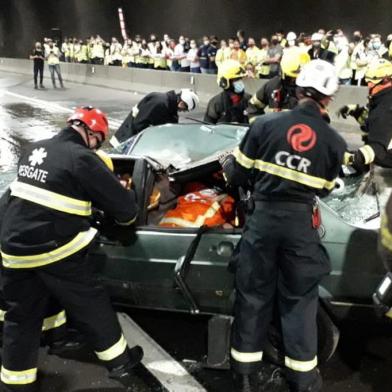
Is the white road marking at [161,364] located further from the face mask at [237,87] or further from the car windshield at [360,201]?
the face mask at [237,87]

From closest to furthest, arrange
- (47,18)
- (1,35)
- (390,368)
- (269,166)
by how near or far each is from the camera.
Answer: (269,166), (390,368), (47,18), (1,35)

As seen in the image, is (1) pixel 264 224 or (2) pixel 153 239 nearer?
(1) pixel 264 224

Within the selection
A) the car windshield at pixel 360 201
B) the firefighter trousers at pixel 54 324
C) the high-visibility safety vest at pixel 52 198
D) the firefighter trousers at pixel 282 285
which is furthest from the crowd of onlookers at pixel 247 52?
the firefighter trousers at pixel 54 324

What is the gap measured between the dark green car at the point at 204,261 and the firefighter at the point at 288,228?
0.57 ft

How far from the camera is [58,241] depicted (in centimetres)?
291

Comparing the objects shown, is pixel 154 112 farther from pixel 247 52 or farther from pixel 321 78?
pixel 247 52

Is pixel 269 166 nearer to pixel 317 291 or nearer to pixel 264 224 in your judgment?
pixel 264 224

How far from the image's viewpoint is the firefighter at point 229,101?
6.33 meters

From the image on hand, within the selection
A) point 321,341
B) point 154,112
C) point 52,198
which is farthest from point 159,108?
point 321,341

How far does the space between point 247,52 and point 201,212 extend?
12.4m

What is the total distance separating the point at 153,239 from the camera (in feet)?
10.7

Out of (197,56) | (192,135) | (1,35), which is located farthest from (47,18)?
(192,135)

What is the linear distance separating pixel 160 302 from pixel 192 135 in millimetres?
1732

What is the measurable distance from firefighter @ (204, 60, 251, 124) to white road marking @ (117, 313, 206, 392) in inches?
134
